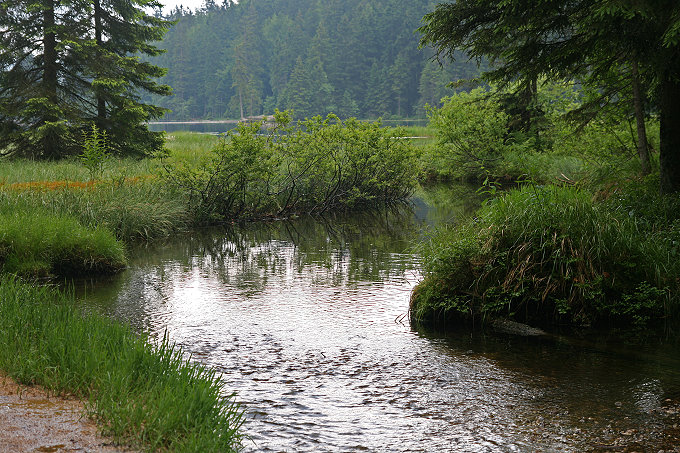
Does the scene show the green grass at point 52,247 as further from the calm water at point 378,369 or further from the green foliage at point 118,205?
the green foliage at point 118,205

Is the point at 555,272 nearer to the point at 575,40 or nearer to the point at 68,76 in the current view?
the point at 575,40

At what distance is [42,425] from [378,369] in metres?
3.49

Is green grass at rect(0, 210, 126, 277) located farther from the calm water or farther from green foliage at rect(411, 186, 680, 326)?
green foliage at rect(411, 186, 680, 326)

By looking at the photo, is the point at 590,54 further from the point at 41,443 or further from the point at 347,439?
the point at 41,443

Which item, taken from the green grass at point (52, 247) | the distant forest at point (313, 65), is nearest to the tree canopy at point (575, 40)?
the green grass at point (52, 247)

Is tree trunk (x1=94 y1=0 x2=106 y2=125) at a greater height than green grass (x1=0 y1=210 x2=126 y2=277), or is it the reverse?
tree trunk (x1=94 y1=0 x2=106 y2=125)

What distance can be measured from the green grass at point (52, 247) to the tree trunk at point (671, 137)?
9.34 metres

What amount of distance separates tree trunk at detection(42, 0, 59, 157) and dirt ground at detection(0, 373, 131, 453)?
65.2 ft

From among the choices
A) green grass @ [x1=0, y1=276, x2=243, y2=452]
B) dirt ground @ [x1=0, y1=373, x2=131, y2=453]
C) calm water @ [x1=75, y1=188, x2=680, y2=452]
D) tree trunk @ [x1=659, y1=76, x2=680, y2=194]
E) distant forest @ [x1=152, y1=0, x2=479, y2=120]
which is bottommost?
calm water @ [x1=75, y1=188, x2=680, y2=452]

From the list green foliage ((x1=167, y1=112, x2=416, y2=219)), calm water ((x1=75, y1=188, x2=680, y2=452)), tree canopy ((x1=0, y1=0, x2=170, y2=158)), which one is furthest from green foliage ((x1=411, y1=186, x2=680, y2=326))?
tree canopy ((x1=0, y1=0, x2=170, y2=158))

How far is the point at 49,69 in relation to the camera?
77.4 feet

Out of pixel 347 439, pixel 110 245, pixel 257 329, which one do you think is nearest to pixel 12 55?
pixel 110 245

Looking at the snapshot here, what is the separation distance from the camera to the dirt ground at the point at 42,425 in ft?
12.5

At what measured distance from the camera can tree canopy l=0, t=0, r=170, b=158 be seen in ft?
74.6
